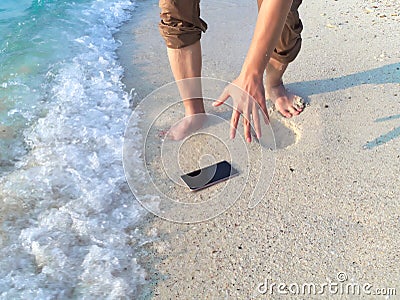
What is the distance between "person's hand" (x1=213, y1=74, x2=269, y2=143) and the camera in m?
1.56

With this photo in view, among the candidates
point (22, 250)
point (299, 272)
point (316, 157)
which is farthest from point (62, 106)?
point (299, 272)

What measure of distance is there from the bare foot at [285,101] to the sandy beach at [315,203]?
47 millimetres

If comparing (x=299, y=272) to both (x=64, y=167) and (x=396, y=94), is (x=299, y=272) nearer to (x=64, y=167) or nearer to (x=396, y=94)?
(x=64, y=167)

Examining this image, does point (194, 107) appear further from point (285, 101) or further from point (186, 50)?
point (285, 101)

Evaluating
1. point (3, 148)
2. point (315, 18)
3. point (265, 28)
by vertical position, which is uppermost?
point (265, 28)

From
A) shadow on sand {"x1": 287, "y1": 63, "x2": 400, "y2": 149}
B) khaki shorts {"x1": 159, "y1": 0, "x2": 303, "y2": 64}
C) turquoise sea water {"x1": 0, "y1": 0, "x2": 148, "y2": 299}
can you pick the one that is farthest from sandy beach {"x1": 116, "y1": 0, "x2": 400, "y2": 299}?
khaki shorts {"x1": 159, "y1": 0, "x2": 303, "y2": 64}

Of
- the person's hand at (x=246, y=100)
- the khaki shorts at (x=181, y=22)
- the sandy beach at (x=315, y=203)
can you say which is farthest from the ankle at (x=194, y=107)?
the person's hand at (x=246, y=100)

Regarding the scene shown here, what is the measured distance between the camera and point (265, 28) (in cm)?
167

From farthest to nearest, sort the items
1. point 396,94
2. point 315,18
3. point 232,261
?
point 315,18, point 396,94, point 232,261

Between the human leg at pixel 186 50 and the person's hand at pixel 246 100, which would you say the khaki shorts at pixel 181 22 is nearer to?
the human leg at pixel 186 50

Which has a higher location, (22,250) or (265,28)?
(265,28)

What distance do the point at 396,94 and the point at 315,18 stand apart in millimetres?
1341

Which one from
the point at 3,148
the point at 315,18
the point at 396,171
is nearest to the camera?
the point at 396,171

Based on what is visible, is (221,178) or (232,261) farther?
(221,178)
